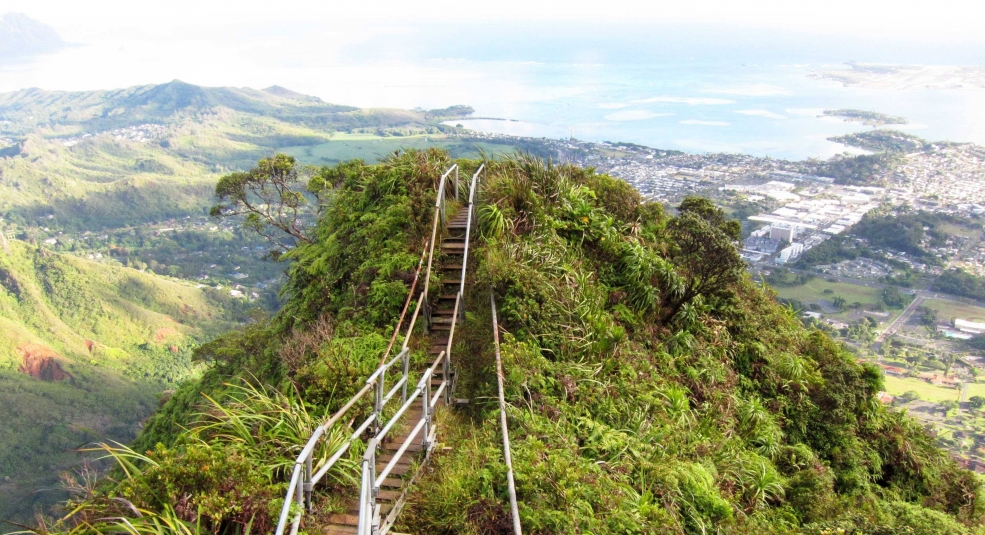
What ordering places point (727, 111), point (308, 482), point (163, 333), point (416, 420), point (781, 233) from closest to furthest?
point (308, 482) → point (416, 420) → point (781, 233) → point (163, 333) → point (727, 111)

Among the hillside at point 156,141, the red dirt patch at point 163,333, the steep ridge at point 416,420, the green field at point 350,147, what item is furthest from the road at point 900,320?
the green field at point 350,147

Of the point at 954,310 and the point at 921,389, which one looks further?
the point at 954,310

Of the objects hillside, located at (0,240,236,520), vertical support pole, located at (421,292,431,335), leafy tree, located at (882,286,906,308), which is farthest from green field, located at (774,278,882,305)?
hillside, located at (0,240,236,520)

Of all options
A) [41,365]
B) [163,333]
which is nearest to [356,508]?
[41,365]

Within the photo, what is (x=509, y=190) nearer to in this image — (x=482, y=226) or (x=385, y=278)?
(x=482, y=226)

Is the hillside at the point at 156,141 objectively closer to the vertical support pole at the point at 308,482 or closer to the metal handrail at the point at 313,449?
the metal handrail at the point at 313,449

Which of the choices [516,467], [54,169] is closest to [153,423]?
[516,467]

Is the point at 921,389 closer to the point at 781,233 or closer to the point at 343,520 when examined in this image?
the point at 781,233
